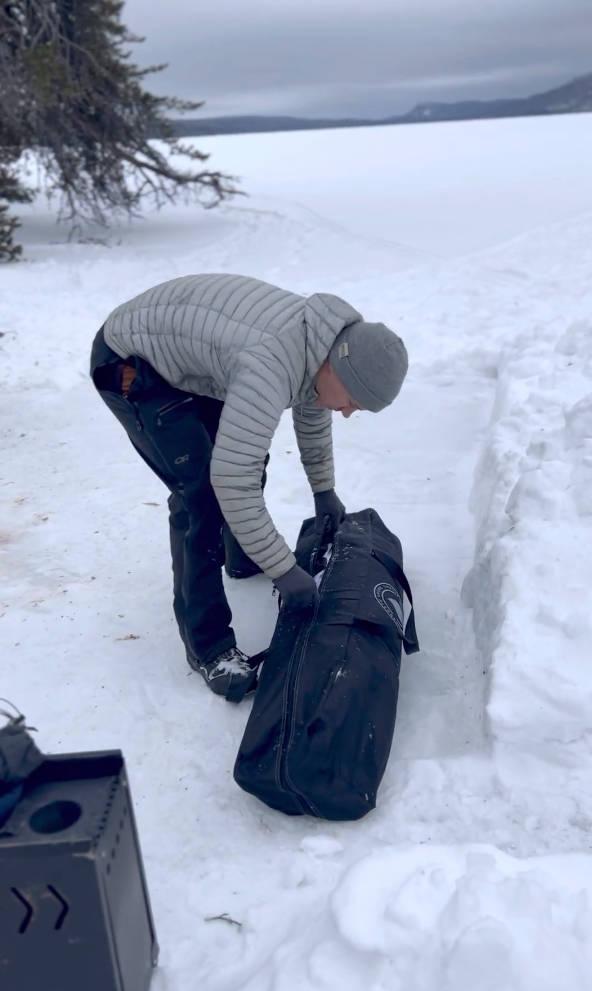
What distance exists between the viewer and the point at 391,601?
8.77ft

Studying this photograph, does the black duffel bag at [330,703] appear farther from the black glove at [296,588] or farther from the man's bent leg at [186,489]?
the man's bent leg at [186,489]

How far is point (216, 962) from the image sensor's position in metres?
1.88

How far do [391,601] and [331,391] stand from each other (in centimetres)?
76

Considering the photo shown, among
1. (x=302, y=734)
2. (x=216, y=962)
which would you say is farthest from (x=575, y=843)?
(x=216, y=962)

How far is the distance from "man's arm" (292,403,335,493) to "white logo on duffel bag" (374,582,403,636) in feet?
1.74

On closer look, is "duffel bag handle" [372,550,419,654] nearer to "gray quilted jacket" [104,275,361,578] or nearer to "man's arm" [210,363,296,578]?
"gray quilted jacket" [104,275,361,578]

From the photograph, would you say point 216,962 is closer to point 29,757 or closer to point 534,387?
point 29,757

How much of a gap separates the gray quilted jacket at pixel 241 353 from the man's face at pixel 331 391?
0.03 m

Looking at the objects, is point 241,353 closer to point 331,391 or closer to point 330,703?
point 331,391

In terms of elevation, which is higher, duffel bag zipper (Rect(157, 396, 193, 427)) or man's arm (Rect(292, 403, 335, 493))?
duffel bag zipper (Rect(157, 396, 193, 427))

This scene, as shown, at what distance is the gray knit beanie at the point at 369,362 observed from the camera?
221cm

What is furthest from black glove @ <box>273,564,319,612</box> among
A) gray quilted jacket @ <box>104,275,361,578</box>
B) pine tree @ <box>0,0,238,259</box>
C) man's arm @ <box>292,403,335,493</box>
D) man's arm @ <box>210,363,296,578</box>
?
pine tree @ <box>0,0,238,259</box>

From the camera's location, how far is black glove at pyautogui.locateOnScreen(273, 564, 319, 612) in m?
2.46

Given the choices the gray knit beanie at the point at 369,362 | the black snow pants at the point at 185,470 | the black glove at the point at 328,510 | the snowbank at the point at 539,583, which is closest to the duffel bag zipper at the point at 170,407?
the black snow pants at the point at 185,470
